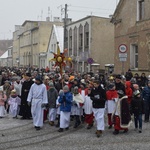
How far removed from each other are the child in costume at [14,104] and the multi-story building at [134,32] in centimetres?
972

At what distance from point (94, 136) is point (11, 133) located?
111 inches

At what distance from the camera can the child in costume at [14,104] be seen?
53.8ft

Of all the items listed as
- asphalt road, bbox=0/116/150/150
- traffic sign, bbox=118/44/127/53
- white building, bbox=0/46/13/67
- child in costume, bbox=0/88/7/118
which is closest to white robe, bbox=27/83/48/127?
asphalt road, bbox=0/116/150/150

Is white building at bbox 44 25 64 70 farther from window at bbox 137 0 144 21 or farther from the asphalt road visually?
the asphalt road

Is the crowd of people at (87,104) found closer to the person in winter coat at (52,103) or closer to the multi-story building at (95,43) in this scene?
the person in winter coat at (52,103)

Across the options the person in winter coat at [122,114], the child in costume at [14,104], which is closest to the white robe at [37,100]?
the person in winter coat at [122,114]

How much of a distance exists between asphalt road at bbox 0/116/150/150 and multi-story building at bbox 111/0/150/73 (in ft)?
40.4

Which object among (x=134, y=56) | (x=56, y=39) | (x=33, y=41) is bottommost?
(x=134, y=56)

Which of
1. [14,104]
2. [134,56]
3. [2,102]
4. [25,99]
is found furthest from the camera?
[134,56]

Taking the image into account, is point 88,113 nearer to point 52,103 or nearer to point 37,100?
point 52,103

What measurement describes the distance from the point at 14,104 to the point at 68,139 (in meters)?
5.82

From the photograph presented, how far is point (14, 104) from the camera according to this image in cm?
1652

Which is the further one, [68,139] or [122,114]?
[122,114]

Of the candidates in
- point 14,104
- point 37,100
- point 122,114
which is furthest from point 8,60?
point 122,114
